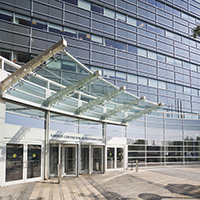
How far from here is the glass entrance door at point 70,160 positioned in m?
14.4

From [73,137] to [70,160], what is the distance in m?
1.52

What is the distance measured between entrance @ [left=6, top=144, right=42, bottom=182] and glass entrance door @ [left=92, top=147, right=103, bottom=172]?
4.60 metres

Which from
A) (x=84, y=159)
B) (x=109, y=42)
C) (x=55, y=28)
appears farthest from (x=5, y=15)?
(x=84, y=159)

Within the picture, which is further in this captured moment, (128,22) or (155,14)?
(155,14)

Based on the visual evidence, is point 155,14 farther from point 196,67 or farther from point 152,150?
point 152,150

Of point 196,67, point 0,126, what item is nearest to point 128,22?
point 196,67

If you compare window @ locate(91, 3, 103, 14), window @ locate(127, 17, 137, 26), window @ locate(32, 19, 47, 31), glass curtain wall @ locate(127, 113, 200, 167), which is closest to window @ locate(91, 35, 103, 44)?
window @ locate(91, 3, 103, 14)

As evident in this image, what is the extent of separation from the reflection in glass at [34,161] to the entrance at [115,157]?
6329 mm

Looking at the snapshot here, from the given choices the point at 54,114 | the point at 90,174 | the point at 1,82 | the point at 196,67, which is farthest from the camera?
the point at 196,67

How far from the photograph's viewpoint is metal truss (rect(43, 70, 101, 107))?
11006 millimetres

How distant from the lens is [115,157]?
60.1 ft

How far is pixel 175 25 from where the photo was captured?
27.0 metres

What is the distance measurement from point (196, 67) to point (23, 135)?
22565 mm

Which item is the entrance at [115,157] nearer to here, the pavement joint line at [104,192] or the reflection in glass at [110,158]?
the reflection in glass at [110,158]
